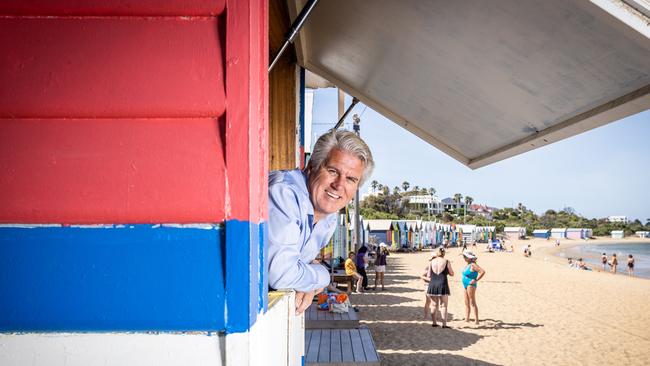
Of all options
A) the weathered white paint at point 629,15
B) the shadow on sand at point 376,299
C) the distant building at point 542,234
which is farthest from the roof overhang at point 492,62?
the distant building at point 542,234

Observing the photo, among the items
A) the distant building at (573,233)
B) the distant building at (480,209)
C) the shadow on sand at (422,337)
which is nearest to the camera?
the shadow on sand at (422,337)

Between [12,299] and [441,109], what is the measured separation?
117 inches

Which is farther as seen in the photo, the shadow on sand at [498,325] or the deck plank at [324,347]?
the shadow on sand at [498,325]

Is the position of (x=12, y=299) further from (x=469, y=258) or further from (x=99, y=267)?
(x=469, y=258)

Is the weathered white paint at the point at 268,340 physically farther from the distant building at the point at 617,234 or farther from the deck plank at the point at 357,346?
the distant building at the point at 617,234

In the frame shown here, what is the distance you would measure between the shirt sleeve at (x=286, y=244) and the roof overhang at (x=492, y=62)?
1.14 m

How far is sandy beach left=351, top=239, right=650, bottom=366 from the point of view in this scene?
757 cm

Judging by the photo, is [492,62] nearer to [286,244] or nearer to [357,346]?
[286,244]

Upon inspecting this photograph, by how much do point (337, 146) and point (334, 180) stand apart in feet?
0.47

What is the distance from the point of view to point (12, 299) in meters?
0.90

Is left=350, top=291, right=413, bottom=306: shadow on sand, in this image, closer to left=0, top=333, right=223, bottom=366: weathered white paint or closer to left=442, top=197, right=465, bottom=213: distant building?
left=0, top=333, right=223, bottom=366: weathered white paint

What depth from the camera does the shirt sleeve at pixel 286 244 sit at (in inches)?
47.0

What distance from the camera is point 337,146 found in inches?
67.6

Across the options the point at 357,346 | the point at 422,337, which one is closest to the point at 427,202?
the point at 422,337
